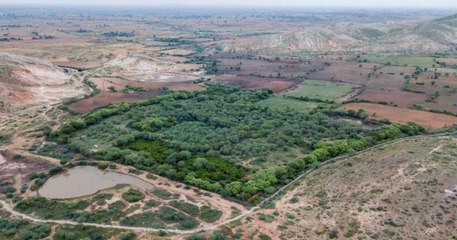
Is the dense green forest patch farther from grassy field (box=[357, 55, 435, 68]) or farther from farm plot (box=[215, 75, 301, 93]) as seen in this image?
grassy field (box=[357, 55, 435, 68])

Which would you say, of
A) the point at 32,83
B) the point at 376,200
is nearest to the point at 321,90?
the point at 376,200

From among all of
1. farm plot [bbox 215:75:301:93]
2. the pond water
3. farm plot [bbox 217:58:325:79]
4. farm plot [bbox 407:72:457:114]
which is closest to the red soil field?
farm plot [bbox 217:58:325:79]

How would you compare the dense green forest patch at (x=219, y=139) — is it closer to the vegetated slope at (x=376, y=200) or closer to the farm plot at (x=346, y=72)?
the vegetated slope at (x=376, y=200)

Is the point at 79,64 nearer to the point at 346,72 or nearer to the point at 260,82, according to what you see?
the point at 260,82

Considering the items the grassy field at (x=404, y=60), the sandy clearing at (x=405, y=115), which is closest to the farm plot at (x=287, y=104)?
the sandy clearing at (x=405, y=115)

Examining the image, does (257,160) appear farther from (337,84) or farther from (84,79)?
(84,79)

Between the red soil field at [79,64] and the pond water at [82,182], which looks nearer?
the pond water at [82,182]
